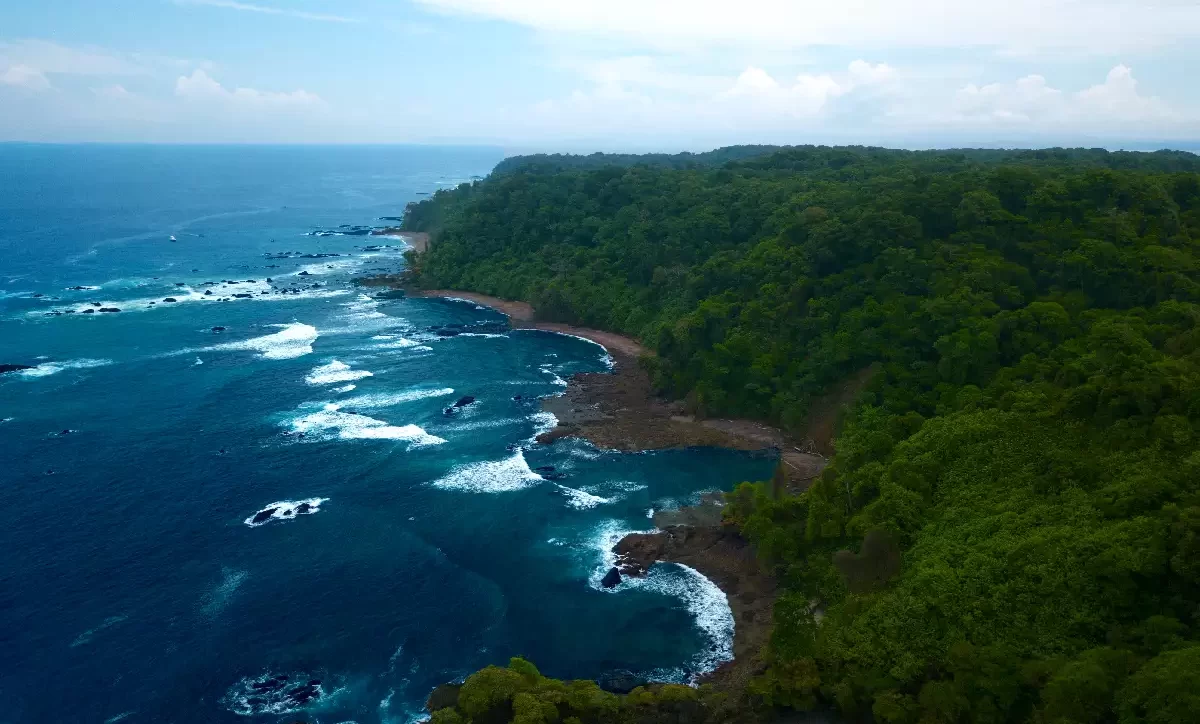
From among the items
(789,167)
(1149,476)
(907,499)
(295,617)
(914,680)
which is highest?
(789,167)

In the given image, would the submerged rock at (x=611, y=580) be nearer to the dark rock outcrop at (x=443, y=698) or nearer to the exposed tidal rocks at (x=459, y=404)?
the dark rock outcrop at (x=443, y=698)

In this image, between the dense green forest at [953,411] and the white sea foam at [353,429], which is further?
the white sea foam at [353,429]

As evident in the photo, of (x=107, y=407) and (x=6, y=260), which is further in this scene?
(x=6, y=260)

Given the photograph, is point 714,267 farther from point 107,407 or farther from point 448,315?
point 107,407

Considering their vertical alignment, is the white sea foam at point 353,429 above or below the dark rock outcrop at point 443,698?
above

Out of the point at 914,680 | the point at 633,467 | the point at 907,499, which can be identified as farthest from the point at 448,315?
the point at 914,680

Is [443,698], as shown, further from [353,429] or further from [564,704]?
[353,429]

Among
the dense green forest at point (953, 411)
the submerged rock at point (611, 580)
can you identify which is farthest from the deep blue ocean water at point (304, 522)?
the dense green forest at point (953, 411)
